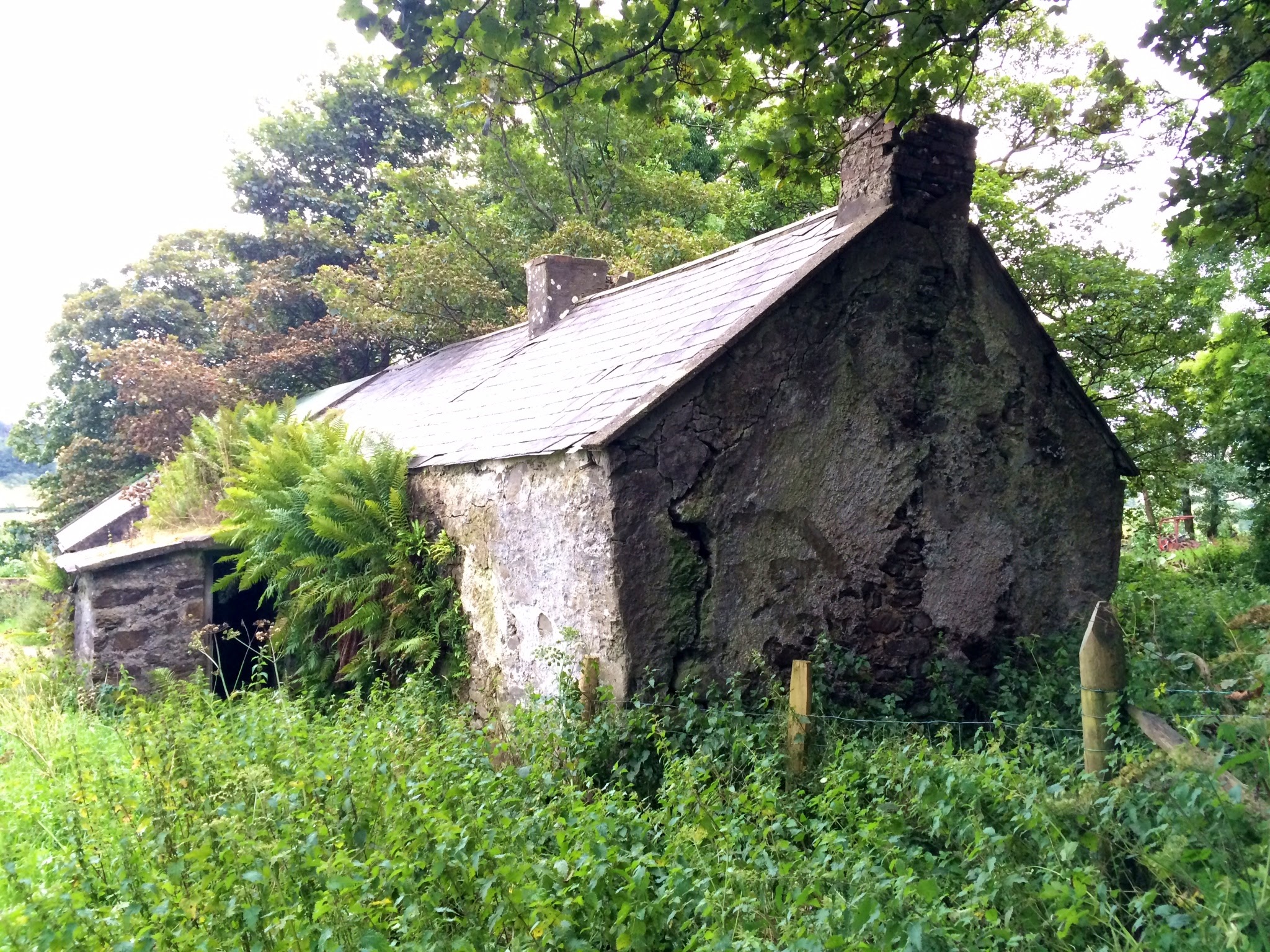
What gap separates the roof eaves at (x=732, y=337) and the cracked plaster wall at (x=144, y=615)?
5838 mm

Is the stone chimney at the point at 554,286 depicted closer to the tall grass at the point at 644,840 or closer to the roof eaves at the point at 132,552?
the roof eaves at the point at 132,552

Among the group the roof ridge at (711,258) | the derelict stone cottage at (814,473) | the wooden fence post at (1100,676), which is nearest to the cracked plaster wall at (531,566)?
the derelict stone cottage at (814,473)

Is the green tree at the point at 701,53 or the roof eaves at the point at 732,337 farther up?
the green tree at the point at 701,53

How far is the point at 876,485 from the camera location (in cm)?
580

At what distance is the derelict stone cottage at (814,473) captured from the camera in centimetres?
516

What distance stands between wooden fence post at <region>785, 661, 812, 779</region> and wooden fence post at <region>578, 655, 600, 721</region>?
118cm

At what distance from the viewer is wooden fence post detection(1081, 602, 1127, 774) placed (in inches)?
127

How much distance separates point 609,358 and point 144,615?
5.63m

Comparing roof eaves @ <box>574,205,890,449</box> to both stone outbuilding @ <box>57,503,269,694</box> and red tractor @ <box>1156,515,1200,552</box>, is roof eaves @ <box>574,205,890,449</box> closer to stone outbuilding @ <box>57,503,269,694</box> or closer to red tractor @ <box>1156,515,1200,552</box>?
stone outbuilding @ <box>57,503,269,694</box>

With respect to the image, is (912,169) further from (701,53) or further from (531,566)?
(531,566)

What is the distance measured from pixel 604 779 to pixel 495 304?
14.7 metres

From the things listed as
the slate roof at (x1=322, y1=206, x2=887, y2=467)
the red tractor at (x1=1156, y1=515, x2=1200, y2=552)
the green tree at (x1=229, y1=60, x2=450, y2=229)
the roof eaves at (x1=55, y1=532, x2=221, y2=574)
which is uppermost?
the green tree at (x1=229, y1=60, x2=450, y2=229)

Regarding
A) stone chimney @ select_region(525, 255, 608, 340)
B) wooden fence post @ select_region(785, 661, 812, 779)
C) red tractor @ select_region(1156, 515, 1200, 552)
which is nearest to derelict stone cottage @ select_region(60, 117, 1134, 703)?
wooden fence post @ select_region(785, 661, 812, 779)

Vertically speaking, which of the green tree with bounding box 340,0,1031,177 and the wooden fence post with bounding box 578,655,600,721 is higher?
the green tree with bounding box 340,0,1031,177
